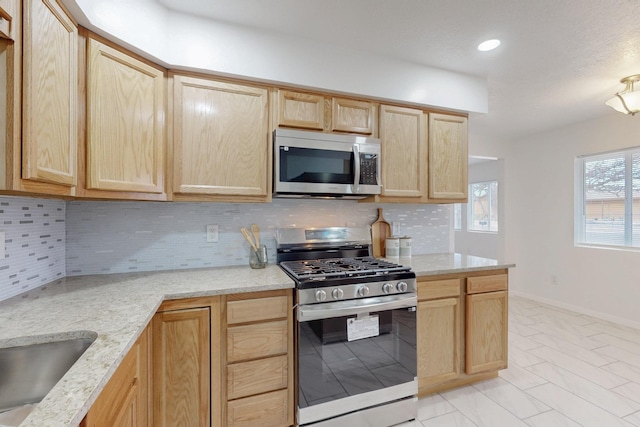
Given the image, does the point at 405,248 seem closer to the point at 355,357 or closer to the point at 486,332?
the point at 486,332

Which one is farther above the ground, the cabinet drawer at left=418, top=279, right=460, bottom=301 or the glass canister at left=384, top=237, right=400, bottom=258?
the glass canister at left=384, top=237, right=400, bottom=258

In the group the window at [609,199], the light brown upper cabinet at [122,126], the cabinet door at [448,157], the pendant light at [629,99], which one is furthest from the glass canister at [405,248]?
the window at [609,199]

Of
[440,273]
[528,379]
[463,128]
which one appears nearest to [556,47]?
[463,128]

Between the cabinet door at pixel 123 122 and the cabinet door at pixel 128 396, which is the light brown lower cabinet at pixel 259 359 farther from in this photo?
the cabinet door at pixel 123 122

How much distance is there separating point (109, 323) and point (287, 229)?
4.32 feet

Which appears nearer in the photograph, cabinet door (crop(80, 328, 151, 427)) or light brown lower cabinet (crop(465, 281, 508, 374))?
cabinet door (crop(80, 328, 151, 427))

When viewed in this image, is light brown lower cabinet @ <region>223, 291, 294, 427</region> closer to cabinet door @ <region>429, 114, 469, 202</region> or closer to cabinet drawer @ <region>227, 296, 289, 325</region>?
cabinet drawer @ <region>227, 296, 289, 325</region>

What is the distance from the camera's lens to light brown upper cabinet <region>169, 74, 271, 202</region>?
5.86 ft

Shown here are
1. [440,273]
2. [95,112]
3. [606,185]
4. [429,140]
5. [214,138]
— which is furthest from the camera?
[606,185]

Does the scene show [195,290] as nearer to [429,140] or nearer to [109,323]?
[109,323]

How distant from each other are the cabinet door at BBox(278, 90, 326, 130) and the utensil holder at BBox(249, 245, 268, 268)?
0.86 meters

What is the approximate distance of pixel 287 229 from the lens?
2.25 metres

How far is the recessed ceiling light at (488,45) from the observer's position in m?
2.00

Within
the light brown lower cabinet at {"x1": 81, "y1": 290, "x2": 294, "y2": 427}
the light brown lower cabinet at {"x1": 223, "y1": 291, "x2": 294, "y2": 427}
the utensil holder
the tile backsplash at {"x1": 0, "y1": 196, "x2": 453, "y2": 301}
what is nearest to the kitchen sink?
the light brown lower cabinet at {"x1": 81, "y1": 290, "x2": 294, "y2": 427}
